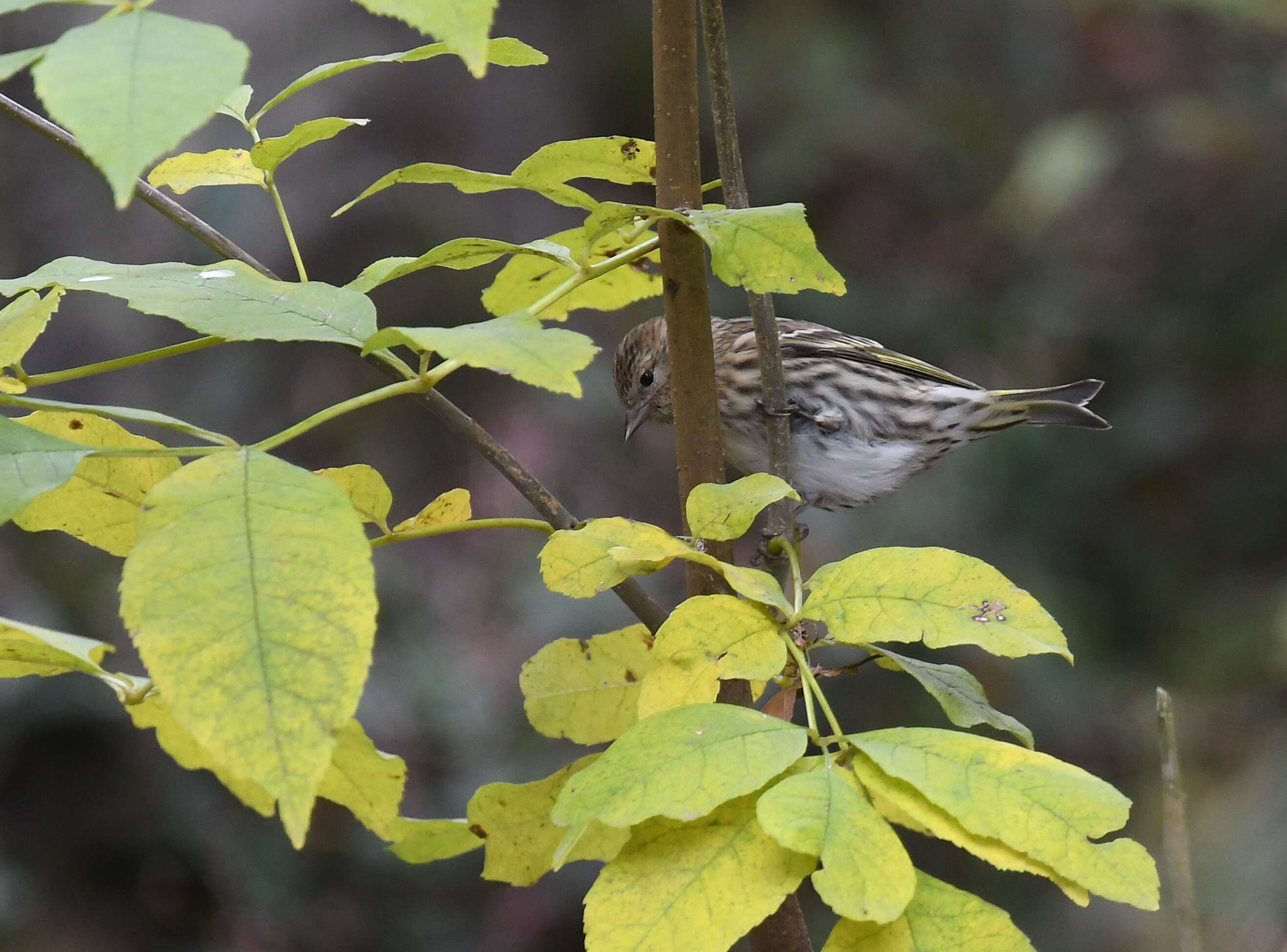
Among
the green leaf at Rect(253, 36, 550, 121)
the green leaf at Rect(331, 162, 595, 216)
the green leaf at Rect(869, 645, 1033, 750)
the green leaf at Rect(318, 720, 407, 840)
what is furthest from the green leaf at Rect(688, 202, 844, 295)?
the green leaf at Rect(318, 720, 407, 840)

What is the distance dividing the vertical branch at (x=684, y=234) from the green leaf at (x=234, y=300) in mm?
351

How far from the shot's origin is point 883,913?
85 centimetres

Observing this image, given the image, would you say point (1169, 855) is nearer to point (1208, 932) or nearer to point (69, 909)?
point (1208, 932)

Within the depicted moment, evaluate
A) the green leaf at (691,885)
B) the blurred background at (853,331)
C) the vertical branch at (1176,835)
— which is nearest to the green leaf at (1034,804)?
the green leaf at (691,885)

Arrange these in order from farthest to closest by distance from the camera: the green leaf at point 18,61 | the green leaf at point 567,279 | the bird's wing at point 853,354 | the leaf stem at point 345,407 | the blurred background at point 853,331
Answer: the blurred background at point 853,331 < the bird's wing at point 853,354 < the green leaf at point 567,279 < the leaf stem at point 345,407 < the green leaf at point 18,61

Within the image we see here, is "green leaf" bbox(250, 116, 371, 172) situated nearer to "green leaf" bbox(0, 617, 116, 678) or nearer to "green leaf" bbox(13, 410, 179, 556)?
Answer: "green leaf" bbox(13, 410, 179, 556)

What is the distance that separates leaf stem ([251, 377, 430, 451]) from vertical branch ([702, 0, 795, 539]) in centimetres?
35

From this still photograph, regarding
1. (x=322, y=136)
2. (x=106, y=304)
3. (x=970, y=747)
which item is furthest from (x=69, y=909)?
(x=970, y=747)

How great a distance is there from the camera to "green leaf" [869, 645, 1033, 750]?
1.18m

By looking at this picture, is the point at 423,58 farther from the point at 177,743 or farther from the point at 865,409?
Result: the point at 865,409

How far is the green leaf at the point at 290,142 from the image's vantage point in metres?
1.21

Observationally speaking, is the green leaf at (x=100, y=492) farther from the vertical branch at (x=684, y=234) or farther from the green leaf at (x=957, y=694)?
the green leaf at (x=957, y=694)

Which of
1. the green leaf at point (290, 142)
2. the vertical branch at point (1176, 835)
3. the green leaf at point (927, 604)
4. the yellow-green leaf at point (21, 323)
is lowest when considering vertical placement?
the vertical branch at point (1176, 835)

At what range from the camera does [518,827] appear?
1272 millimetres
